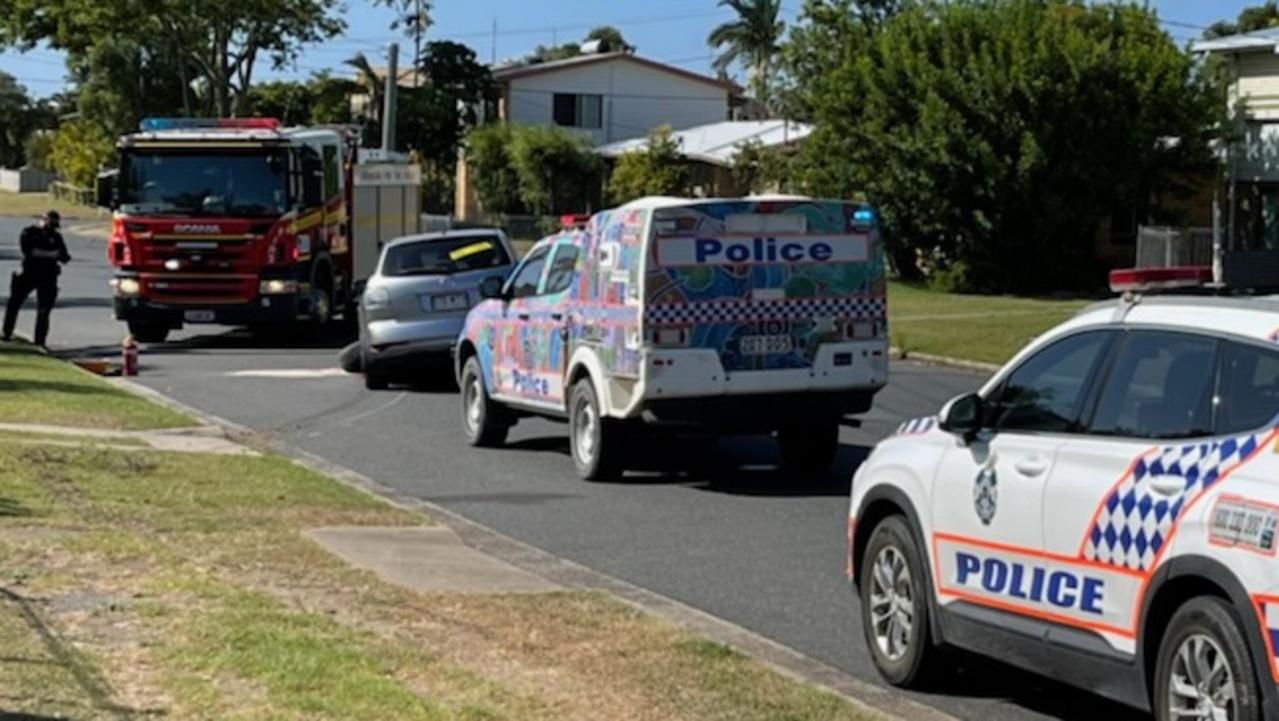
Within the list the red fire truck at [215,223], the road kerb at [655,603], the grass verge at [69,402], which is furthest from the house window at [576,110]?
the road kerb at [655,603]

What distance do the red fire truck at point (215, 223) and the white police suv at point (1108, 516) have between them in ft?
71.8

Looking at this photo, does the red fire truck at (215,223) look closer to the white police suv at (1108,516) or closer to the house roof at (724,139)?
the white police suv at (1108,516)

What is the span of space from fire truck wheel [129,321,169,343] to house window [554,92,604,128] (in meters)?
51.3

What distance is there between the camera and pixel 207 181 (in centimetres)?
2958

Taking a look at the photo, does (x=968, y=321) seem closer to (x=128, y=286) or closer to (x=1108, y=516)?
(x=128, y=286)

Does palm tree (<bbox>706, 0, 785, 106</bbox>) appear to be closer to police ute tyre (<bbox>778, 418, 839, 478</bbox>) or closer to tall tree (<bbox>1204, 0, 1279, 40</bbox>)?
tall tree (<bbox>1204, 0, 1279, 40</bbox>)

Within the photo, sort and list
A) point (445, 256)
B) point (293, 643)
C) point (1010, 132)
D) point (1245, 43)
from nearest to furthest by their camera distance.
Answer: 1. point (293, 643)
2. point (445, 256)
3. point (1245, 43)
4. point (1010, 132)

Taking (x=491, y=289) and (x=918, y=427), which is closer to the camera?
(x=918, y=427)

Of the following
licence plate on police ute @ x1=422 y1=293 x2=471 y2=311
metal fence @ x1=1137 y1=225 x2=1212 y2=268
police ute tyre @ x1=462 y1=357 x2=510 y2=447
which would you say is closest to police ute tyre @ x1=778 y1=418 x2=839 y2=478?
police ute tyre @ x1=462 y1=357 x2=510 y2=447

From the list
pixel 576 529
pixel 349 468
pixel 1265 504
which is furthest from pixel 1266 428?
pixel 349 468

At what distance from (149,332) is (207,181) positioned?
10.1 ft

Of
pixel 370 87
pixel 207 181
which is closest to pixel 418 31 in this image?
pixel 370 87

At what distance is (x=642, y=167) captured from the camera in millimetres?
65812

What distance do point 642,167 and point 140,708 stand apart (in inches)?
2332
